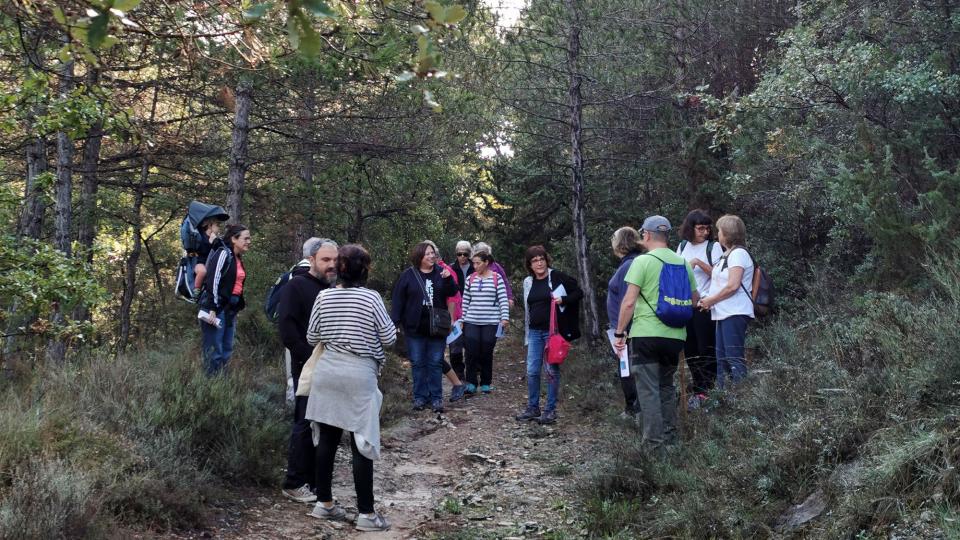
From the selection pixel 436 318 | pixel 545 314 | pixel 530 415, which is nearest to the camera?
pixel 545 314

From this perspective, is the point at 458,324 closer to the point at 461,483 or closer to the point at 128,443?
the point at 461,483

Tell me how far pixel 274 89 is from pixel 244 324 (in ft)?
12.0

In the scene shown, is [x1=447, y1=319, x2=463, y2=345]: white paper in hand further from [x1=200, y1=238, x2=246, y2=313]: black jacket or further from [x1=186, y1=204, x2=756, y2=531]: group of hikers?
[x1=200, y1=238, x2=246, y2=313]: black jacket

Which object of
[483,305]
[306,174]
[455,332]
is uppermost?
[306,174]

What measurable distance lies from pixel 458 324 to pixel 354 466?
564 cm

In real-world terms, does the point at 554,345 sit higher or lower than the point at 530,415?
higher

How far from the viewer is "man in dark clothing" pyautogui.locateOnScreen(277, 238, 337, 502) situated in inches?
259

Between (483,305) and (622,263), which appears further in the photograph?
(483,305)

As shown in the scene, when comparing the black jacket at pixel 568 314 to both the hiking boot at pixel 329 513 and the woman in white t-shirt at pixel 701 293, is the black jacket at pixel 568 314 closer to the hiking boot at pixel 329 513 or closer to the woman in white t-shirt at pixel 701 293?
the woman in white t-shirt at pixel 701 293

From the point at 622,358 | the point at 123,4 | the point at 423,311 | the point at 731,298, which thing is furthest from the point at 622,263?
the point at 123,4

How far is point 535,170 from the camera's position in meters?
15.6

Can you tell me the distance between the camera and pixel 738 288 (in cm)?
786

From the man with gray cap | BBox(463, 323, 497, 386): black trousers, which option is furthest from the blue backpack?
BBox(463, 323, 497, 386): black trousers

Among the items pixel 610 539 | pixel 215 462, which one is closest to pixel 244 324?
pixel 215 462
